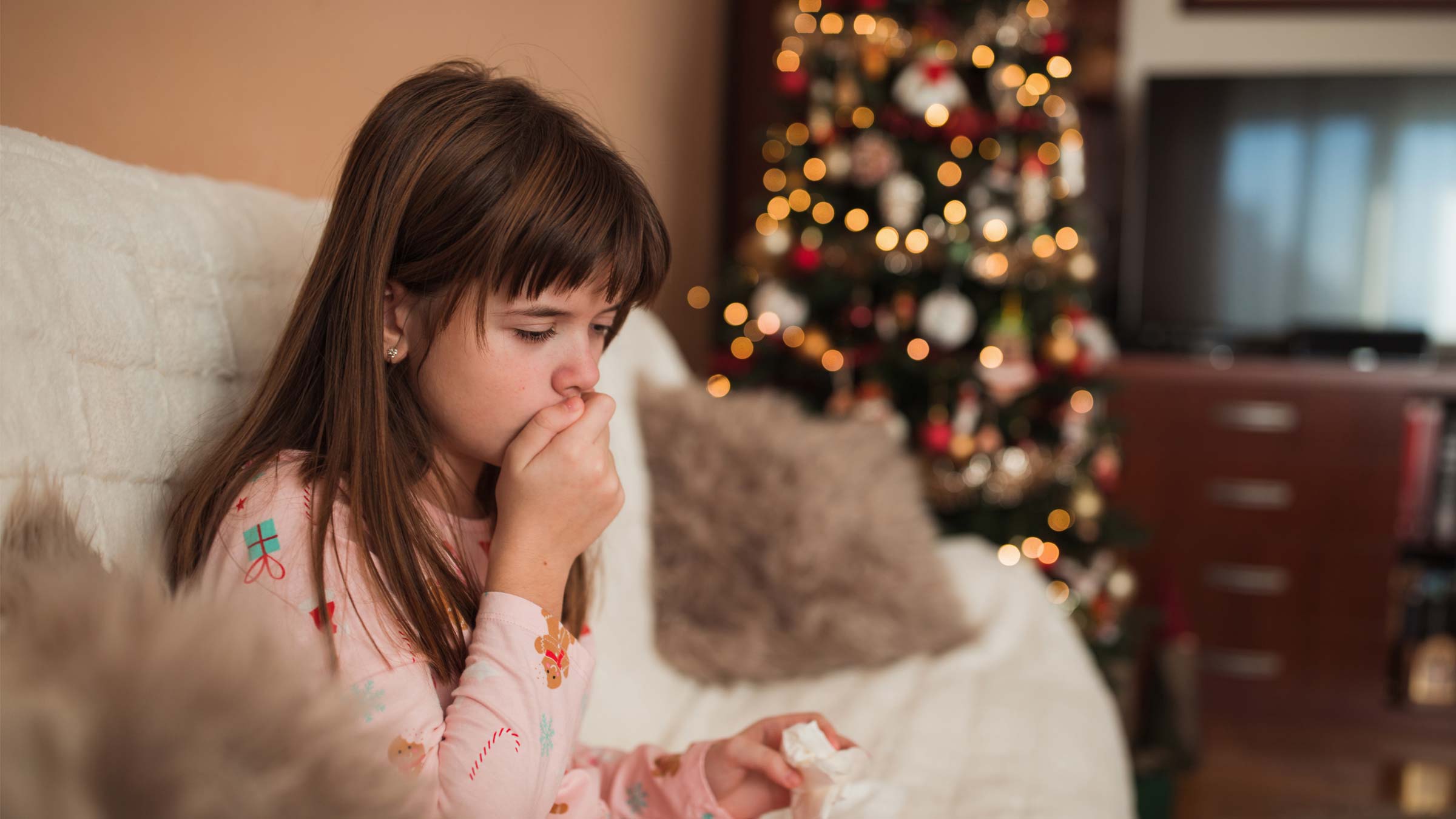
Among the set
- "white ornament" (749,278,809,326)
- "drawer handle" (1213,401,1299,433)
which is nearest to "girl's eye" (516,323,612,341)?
"white ornament" (749,278,809,326)

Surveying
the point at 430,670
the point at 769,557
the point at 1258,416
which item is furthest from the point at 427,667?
the point at 1258,416

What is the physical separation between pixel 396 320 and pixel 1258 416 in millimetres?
2510

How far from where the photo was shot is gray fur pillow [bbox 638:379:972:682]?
133 cm

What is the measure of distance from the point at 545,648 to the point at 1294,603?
257 centimetres

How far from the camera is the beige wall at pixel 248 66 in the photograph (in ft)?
2.84

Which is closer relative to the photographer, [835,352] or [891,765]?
[891,765]

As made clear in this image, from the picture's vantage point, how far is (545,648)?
2.24 feet

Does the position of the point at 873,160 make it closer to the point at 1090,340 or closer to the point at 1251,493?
the point at 1090,340

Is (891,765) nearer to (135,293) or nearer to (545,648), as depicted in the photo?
(545,648)

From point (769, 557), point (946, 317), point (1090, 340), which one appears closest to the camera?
point (769, 557)

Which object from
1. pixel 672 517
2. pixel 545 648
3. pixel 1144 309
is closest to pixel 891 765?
pixel 672 517

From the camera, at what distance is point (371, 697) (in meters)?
0.63

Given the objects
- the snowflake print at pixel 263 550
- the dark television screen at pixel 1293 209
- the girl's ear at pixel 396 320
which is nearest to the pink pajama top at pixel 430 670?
the snowflake print at pixel 263 550

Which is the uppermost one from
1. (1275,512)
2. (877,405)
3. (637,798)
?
(877,405)
